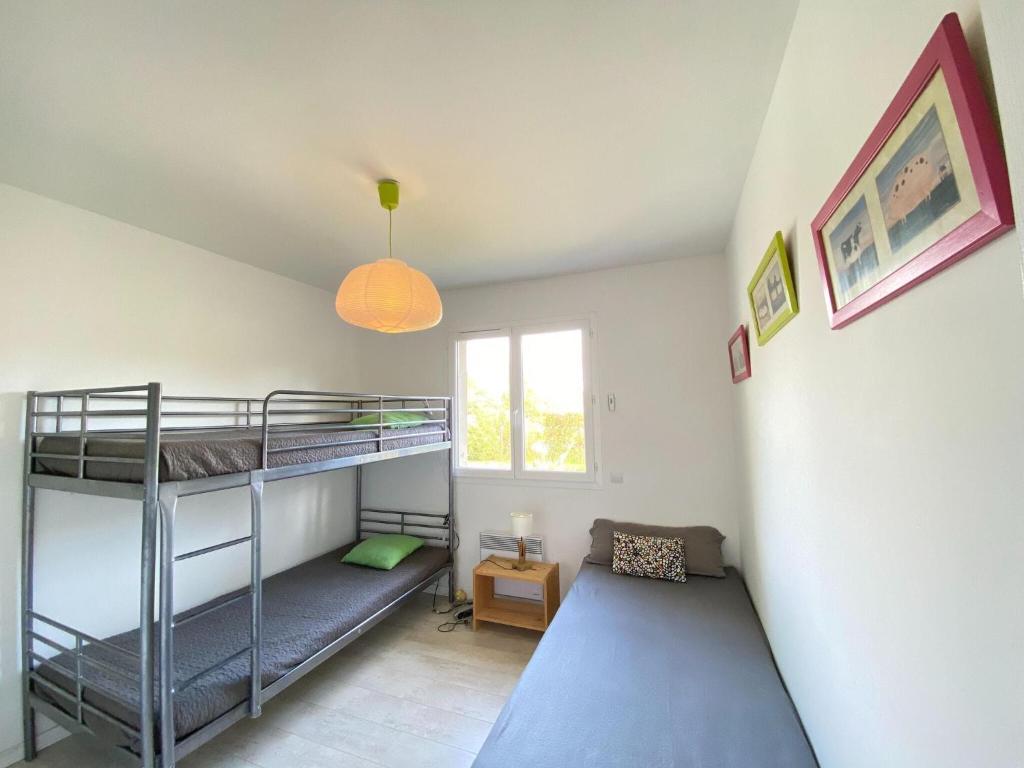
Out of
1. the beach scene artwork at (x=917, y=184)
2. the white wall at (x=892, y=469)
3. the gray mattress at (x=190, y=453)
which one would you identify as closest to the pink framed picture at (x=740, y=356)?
the white wall at (x=892, y=469)

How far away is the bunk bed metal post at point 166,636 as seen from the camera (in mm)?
1414

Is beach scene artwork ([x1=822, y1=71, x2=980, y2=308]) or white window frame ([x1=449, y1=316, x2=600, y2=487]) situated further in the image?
white window frame ([x1=449, y1=316, x2=600, y2=487])

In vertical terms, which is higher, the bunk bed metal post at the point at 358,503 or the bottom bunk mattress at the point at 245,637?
the bunk bed metal post at the point at 358,503

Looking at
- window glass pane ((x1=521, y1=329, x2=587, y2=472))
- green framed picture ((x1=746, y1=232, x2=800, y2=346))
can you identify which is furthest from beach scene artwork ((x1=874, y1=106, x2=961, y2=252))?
window glass pane ((x1=521, y1=329, x2=587, y2=472))

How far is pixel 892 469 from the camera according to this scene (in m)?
0.78

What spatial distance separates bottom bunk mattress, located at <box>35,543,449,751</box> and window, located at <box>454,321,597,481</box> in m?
1.01

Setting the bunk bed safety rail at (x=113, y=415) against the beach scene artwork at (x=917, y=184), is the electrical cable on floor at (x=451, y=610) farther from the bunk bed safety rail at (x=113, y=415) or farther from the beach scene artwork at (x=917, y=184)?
the beach scene artwork at (x=917, y=184)

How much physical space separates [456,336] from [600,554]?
211 cm

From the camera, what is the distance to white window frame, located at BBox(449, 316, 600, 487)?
10.2ft

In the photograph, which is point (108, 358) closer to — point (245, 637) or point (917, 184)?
point (245, 637)

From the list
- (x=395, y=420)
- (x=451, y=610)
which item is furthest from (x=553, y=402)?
(x=451, y=610)

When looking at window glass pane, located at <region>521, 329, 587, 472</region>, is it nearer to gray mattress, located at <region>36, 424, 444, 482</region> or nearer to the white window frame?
A: the white window frame

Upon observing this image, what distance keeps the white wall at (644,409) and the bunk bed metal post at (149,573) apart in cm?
218

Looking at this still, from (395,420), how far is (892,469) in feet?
8.36
